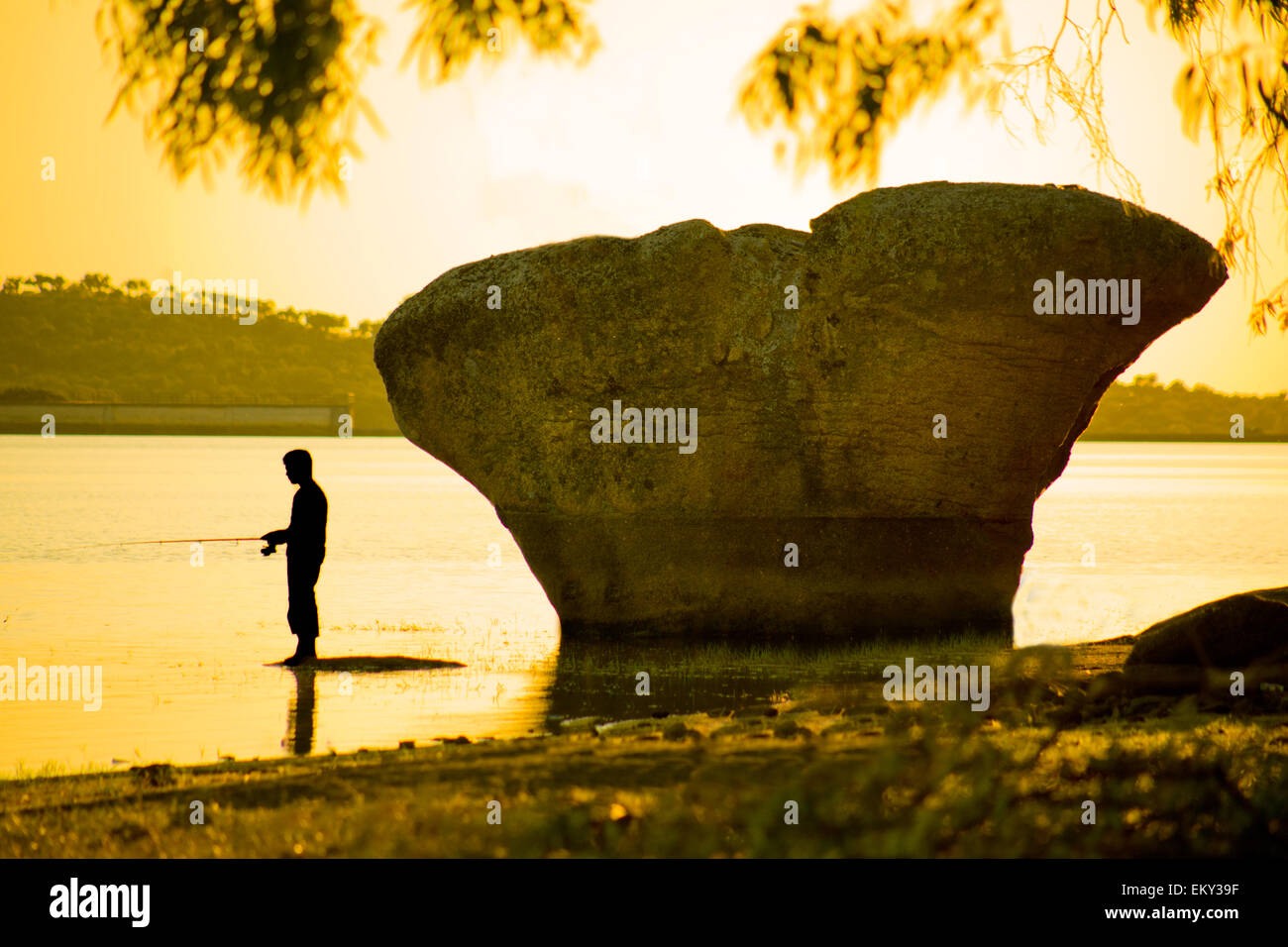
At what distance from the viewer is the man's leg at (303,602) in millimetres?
14508

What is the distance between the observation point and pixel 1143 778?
23.3ft

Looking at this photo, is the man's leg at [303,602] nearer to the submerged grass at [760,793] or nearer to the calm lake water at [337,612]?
the calm lake water at [337,612]

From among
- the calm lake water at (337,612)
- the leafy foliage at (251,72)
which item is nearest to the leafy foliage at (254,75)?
the leafy foliage at (251,72)

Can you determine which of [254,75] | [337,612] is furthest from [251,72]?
[337,612]

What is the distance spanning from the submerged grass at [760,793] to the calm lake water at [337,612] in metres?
2.54

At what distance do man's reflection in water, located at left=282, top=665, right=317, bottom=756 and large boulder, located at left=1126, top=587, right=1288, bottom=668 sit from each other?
264 inches

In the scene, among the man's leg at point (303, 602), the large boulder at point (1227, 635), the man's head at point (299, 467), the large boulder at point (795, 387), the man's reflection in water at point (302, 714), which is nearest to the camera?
the man's reflection in water at point (302, 714)

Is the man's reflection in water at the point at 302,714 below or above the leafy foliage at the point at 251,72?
below

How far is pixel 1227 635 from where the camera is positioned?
1149 cm

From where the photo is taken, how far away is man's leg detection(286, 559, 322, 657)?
14.5 m

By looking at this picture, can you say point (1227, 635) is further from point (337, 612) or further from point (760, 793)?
point (337, 612)

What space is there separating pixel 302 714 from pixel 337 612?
9.15 metres

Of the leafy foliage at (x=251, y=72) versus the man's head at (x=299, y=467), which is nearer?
the leafy foliage at (x=251, y=72)
